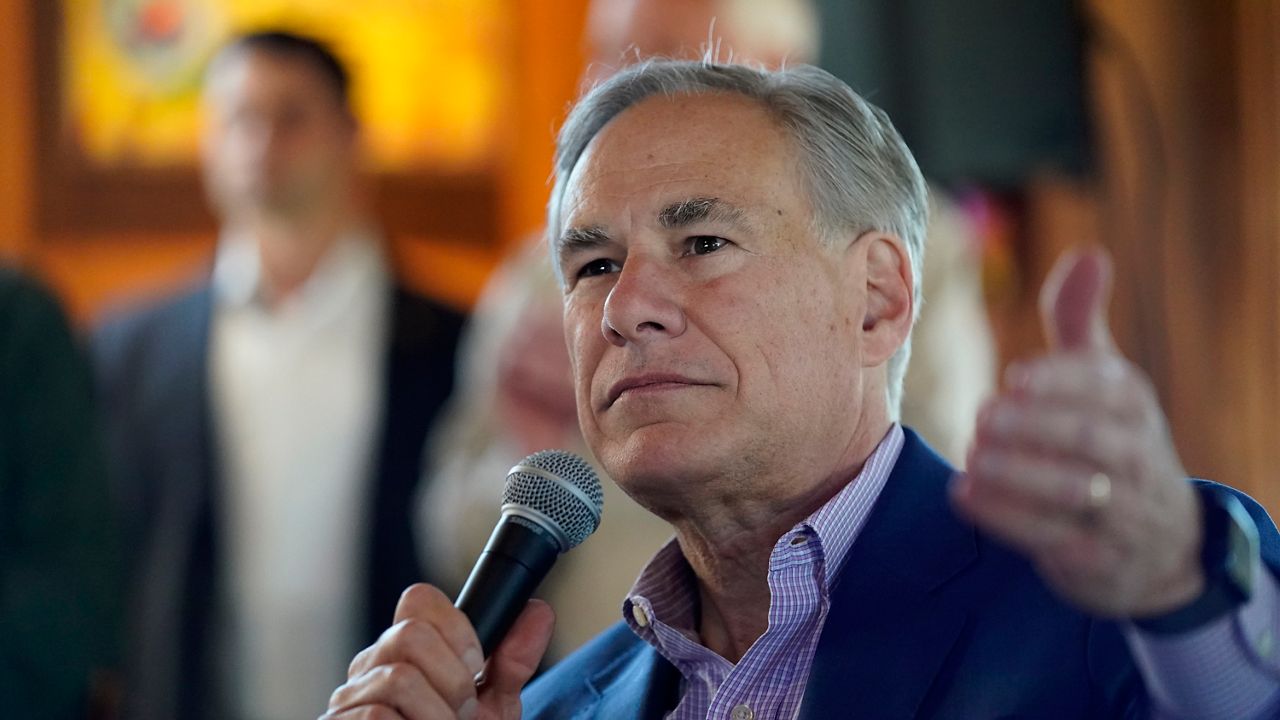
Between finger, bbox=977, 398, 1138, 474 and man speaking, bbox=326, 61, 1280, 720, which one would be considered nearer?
finger, bbox=977, 398, 1138, 474

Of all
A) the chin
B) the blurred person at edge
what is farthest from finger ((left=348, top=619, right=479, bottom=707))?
the blurred person at edge

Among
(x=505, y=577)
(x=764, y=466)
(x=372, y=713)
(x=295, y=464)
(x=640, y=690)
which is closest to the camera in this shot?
(x=372, y=713)

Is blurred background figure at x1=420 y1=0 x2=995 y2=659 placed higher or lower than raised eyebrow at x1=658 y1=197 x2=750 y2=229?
lower

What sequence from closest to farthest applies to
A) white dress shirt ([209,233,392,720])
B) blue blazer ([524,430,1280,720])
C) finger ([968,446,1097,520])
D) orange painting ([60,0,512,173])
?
finger ([968,446,1097,520]), blue blazer ([524,430,1280,720]), white dress shirt ([209,233,392,720]), orange painting ([60,0,512,173])

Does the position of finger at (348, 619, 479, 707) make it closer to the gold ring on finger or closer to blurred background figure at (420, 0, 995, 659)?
the gold ring on finger

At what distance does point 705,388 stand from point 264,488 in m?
2.34

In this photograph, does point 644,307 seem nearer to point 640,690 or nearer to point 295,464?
A: point 640,690

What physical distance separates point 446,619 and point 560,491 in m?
0.19

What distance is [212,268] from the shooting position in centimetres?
406

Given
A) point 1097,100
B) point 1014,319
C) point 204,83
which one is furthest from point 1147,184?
point 204,83

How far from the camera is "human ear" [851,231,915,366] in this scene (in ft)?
5.72

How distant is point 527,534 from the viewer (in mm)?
1557

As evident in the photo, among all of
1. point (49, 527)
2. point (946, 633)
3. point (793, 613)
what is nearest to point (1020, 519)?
point (946, 633)

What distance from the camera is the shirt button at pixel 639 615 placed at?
1.75 m
